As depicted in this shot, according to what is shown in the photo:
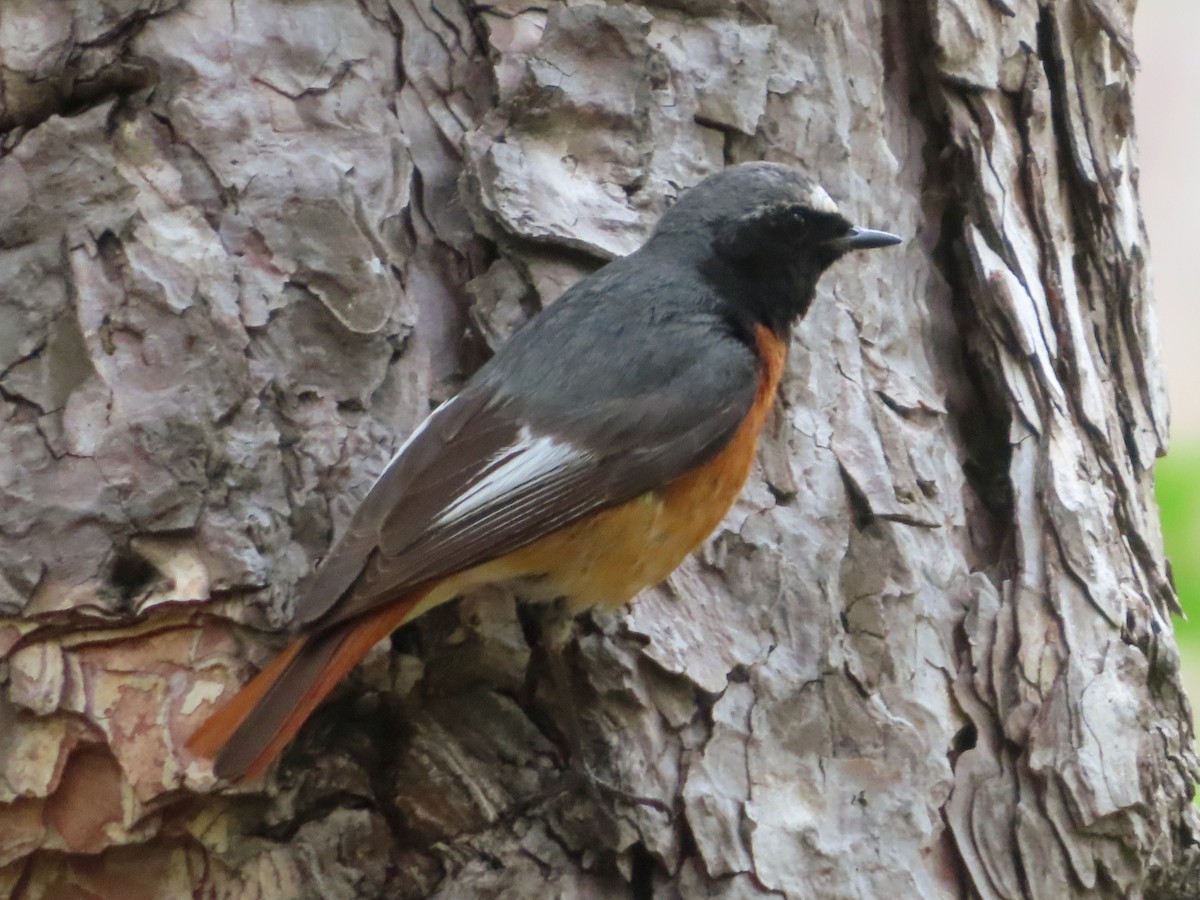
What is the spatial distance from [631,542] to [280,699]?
29.8 inches

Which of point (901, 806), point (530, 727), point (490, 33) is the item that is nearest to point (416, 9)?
point (490, 33)

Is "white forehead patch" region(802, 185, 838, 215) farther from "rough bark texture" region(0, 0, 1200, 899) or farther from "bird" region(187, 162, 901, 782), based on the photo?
"rough bark texture" region(0, 0, 1200, 899)

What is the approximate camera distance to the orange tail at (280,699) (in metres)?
2.23

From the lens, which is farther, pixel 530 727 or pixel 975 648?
pixel 975 648

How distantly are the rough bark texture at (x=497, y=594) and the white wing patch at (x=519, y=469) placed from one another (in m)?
0.21

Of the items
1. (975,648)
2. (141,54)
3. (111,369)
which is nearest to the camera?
(111,369)

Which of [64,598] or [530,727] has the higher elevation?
[64,598]

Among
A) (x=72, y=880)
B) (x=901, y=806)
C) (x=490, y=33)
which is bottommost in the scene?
(x=72, y=880)

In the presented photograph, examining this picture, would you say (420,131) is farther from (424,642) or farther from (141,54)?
(424,642)

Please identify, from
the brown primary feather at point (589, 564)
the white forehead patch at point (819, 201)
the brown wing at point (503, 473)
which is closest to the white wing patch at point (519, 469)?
the brown wing at point (503, 473)

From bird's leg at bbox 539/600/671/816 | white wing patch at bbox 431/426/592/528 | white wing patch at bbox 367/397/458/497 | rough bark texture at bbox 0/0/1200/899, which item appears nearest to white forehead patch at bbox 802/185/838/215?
rough bark texture at bbox 0/0/1200/899

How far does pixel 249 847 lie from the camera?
8.21ft

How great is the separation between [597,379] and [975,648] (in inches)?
39.4

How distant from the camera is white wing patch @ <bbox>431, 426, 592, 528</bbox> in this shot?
102 inches
